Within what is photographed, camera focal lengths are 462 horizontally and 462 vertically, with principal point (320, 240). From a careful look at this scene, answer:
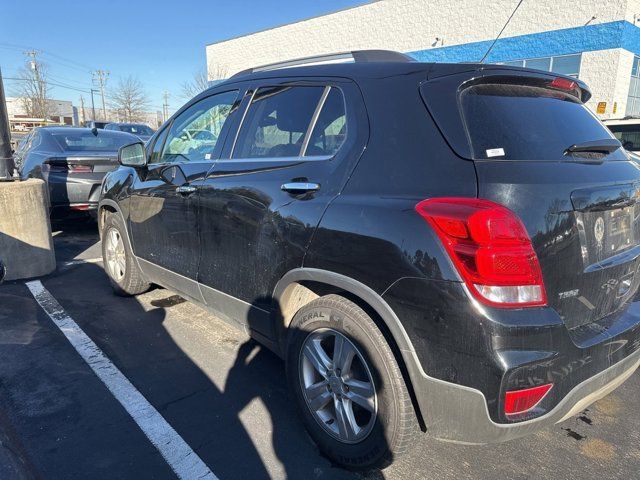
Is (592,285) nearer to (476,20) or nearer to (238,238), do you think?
(238,238)

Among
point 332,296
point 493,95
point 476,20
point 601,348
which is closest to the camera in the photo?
point 601,348

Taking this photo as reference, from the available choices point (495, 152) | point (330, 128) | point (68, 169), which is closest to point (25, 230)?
Result: point (68, 169)

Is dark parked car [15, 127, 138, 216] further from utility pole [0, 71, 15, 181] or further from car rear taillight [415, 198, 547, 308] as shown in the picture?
car rear taillight [415, 198, 547, 308]

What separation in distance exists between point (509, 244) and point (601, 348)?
0.67m

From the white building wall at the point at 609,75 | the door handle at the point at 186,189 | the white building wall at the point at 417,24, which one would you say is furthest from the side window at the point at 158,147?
the white building wall at the point at 417,24

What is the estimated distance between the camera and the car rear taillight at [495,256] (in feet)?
5.62

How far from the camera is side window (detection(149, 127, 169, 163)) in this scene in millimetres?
3936

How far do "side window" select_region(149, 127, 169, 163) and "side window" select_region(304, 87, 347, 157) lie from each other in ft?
6.33

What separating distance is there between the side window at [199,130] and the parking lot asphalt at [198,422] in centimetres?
148

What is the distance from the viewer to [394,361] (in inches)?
78.1

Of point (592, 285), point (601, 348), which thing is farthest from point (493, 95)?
point (601, 348)

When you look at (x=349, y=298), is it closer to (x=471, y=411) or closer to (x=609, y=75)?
(x=471, y=411)

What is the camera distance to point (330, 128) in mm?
2438

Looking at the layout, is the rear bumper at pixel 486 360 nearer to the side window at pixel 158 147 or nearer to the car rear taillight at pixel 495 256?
the car rear taillight at pixel 495 256
